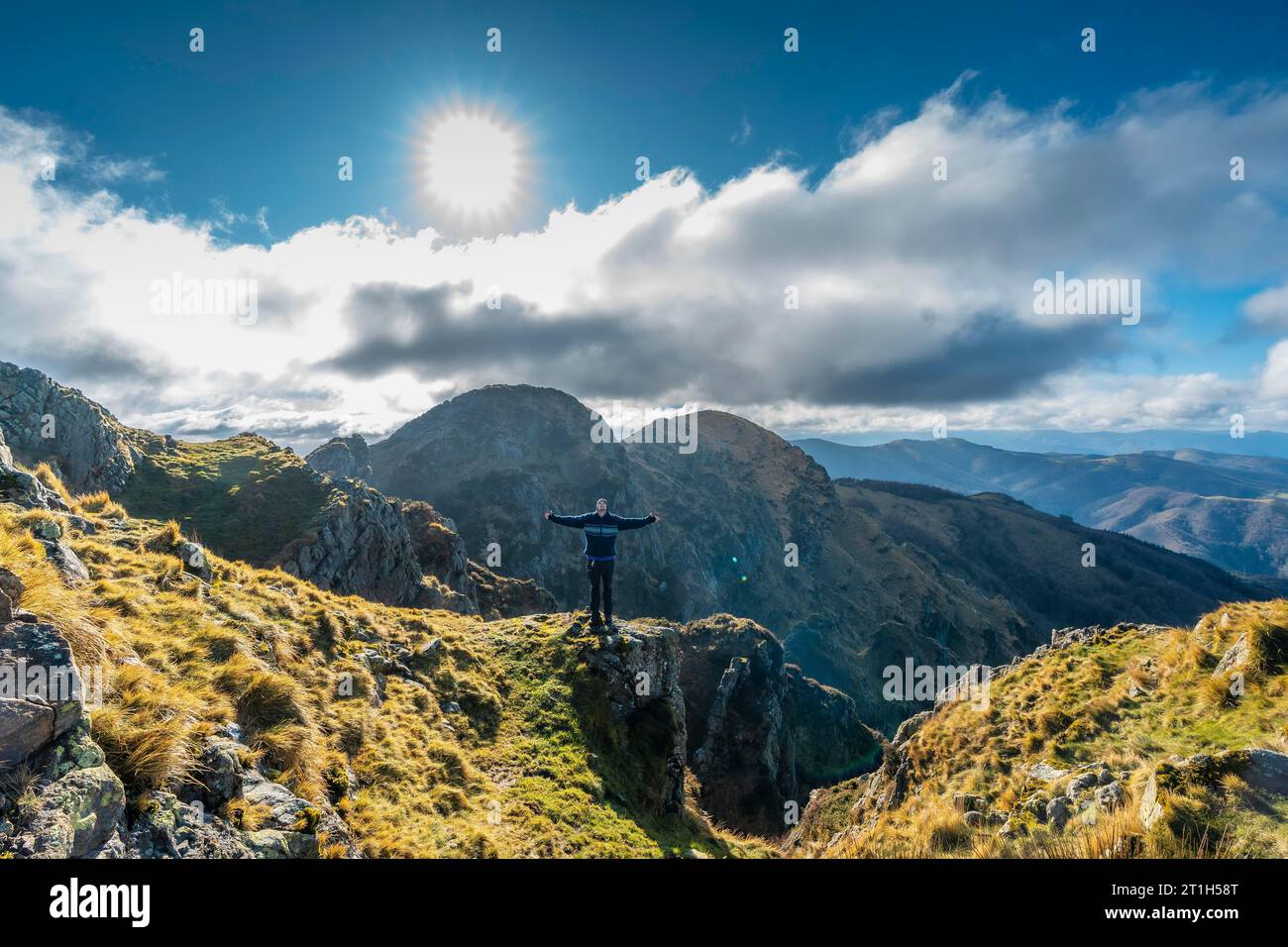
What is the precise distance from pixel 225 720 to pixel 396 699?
617cm

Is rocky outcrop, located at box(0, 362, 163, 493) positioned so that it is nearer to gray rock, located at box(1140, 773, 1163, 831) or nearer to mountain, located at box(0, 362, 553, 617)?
mountain, located at box(0, 362, 553, 617)

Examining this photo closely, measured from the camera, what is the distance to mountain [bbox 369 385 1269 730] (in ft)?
376

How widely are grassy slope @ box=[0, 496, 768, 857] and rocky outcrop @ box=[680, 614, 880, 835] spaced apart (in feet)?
81.8

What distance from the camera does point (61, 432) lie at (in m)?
37.7

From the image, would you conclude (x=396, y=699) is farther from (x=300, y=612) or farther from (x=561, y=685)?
(x=561, y=685)

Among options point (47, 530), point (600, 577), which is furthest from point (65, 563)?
point (600, 577)

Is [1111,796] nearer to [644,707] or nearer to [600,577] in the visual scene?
[644,707]

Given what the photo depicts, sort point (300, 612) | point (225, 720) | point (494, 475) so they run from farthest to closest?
1. point (494, 475)
2. point (300, 612)
3. point (225, 720)

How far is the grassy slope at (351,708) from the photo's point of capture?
25.9 feet

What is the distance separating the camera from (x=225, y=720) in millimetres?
8477
